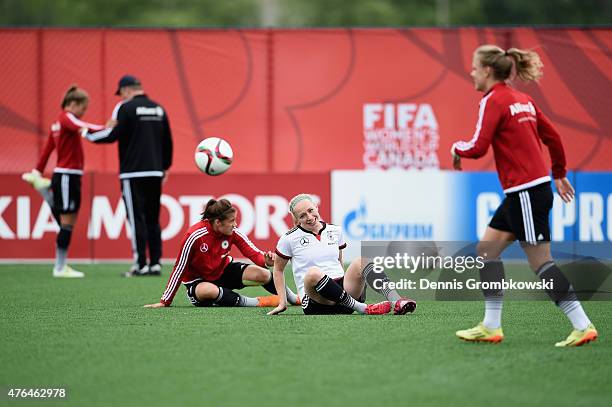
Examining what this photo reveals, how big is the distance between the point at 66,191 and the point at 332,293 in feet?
19.1

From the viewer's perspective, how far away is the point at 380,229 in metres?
15.0

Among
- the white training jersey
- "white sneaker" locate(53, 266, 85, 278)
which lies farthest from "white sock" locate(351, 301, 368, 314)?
"white sneaker" locate(53, 266, 85, 278)

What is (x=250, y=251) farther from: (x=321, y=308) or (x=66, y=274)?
(x=66, y=274)

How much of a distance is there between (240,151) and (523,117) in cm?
1274

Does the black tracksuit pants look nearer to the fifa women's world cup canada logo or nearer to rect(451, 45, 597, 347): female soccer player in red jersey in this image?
the fifa women's world cup canada logo

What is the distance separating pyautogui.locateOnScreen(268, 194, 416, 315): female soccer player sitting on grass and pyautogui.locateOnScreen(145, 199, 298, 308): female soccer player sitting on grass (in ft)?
1.91

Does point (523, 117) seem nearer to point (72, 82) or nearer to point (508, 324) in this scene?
point (508, 324)

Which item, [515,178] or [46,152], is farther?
[46,152]

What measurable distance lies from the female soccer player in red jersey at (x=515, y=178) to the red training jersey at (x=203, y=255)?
2.85 metres

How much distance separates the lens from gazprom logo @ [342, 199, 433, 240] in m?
15.0

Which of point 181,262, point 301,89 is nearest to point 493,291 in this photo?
point 181,262

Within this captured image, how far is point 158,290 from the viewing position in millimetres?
11484

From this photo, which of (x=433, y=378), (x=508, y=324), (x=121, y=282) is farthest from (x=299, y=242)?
(x=121, y=282)

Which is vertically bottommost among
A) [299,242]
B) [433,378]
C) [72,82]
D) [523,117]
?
[433,378]
